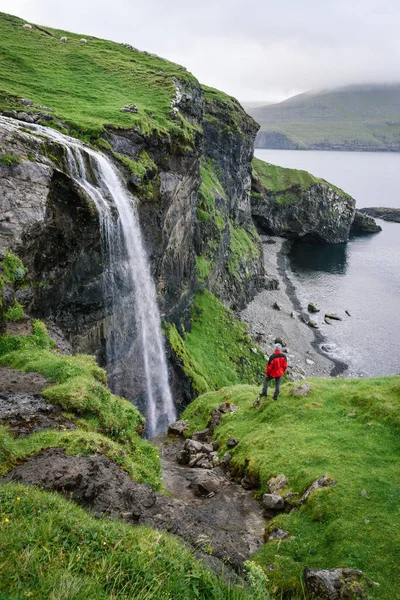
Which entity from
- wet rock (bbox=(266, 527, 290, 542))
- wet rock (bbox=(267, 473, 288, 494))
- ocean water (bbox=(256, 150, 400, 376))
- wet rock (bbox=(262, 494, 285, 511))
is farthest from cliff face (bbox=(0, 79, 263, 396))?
ocean water (bbox=(256, 150, 400, 376))

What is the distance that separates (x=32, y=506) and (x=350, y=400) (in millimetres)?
18495

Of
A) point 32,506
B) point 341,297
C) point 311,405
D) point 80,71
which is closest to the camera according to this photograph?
point 32,506

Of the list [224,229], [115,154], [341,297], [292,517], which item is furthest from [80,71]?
[341,297]

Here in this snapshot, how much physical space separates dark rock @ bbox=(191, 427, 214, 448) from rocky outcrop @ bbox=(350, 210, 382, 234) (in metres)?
134

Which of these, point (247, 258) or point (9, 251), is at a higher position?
point (9, 251)

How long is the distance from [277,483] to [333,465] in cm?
255

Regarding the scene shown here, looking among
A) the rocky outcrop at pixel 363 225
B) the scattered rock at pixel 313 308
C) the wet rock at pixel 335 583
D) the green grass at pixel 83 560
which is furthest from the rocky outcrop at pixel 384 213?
the green grass at pixel 83 560

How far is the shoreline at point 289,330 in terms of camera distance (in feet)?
188

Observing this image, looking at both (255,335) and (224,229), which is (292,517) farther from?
(224,229)

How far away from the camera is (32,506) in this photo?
306 inches

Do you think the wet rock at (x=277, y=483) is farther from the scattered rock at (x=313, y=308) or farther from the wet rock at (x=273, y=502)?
the scattered rock at (x=313, y=308)

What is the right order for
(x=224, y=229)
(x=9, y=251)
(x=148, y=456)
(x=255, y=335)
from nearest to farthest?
1. (x=148, y=456)
2. (x=9, y=251)
3. (x=255, y=335)
4. (x=224, y=229)

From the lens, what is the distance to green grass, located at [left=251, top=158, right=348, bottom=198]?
12502 centimetres

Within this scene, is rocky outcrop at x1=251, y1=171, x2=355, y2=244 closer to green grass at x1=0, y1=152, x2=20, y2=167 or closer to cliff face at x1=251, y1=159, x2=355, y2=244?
cliff face at x1=251, y1=159, x2=355, y2=244
